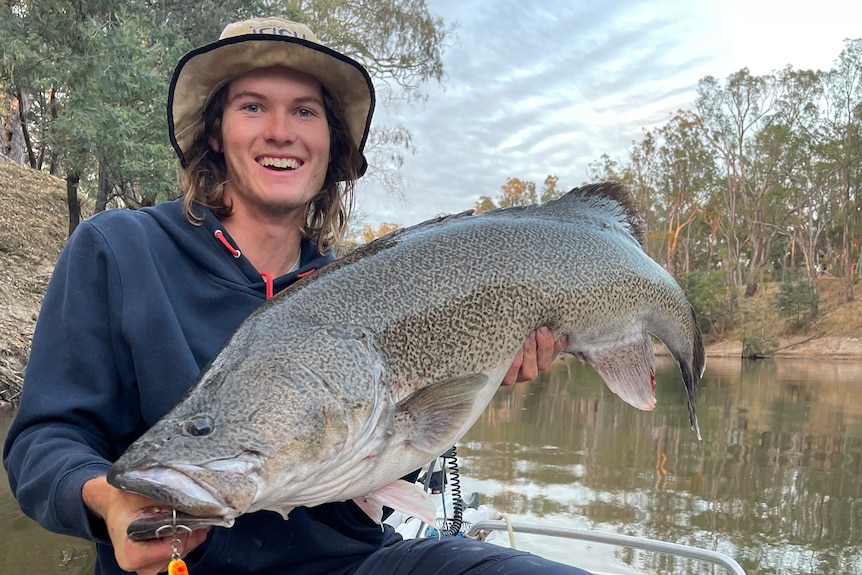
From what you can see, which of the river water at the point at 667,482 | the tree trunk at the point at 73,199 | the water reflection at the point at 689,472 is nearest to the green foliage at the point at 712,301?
the water reflection at the point at 689,472

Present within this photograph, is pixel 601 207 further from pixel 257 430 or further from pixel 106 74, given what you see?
pixel 106 74

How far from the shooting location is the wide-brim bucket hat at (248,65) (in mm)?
2441

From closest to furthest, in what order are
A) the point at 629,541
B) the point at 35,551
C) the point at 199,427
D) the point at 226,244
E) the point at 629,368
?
the point at 199,427 < the point at 226,244 < the point at 629,368 < the point at 629,541 < the point at 35,551

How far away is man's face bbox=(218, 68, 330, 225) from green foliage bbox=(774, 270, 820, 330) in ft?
126

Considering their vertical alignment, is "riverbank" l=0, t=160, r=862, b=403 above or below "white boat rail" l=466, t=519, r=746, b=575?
above

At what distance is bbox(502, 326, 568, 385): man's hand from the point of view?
7.99ft

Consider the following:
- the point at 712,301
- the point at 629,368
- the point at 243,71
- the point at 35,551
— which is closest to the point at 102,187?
the point at 35,551

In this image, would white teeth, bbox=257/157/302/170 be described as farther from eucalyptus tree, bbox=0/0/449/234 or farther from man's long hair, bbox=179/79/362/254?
eucalyptus tree, bbox=0/0/449/234

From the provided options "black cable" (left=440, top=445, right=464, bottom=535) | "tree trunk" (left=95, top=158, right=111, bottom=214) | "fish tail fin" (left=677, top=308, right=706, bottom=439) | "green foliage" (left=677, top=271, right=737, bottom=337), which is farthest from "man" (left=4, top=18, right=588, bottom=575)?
"green foliage" (left=677, top=271, right=737, bottom=337)

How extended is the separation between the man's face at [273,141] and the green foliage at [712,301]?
3759 centimetres

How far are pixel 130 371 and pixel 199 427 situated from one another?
0.56 meters

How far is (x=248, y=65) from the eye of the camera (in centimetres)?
250

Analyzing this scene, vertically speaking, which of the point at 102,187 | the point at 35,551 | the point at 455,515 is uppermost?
the point at 102,187

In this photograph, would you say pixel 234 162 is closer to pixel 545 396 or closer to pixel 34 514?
pixel 34 514
